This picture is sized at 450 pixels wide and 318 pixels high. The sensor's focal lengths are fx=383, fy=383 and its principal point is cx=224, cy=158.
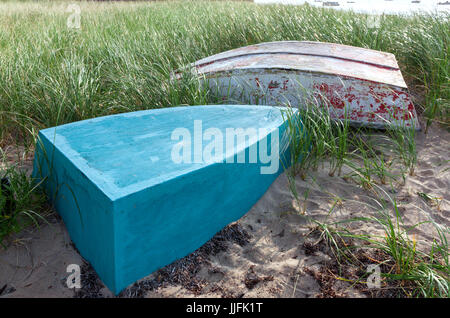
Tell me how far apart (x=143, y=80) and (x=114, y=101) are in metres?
0.25

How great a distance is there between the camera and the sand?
55.2 inches

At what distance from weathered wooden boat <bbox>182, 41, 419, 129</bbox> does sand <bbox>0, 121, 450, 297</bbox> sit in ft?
1.88

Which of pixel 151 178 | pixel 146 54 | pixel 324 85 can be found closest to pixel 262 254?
pixel 151 178

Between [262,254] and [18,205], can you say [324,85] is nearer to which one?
[262,254]

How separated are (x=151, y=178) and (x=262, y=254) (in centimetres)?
57

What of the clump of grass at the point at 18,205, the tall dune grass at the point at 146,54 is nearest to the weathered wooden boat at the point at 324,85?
A: the tall dune grass at the point at 146,54

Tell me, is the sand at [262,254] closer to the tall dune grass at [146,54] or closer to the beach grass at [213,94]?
the beach grass at [213,94]

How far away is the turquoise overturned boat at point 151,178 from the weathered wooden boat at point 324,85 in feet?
1.87

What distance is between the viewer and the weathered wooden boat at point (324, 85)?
2402 millimetres

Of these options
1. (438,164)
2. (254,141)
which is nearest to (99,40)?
(254,141)

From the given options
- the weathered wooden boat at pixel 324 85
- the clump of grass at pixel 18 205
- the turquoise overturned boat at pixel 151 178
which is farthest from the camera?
the weathered wooden boat at pixel 324 85

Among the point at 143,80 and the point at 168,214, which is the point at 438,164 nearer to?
the point at 168,214

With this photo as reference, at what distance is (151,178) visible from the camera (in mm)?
1362

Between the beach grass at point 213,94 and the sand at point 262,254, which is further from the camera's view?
the beach grass at point 213,94
